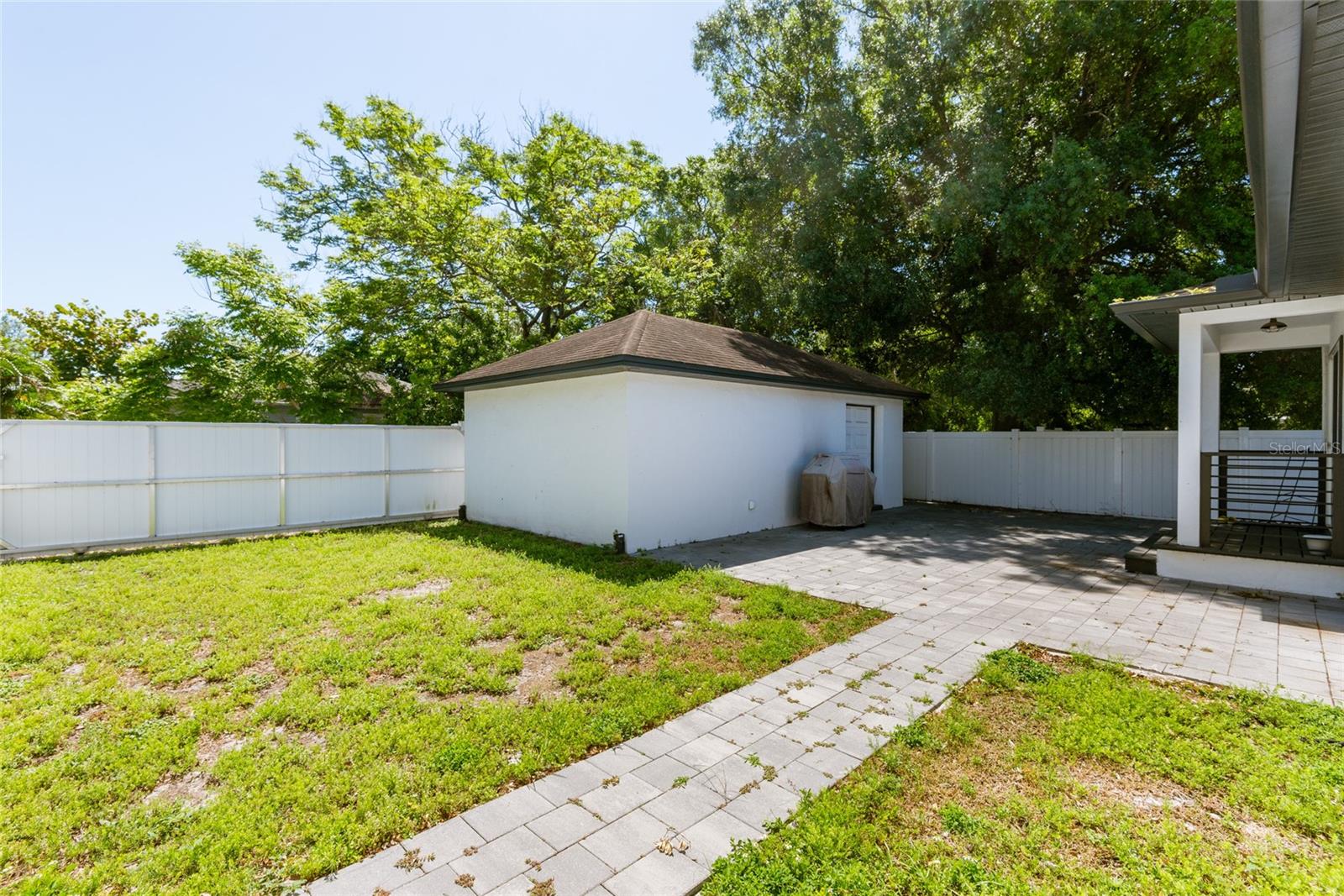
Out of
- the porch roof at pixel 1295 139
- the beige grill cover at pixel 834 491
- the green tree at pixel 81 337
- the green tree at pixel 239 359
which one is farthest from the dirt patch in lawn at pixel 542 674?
the green tree at pixel 81 337

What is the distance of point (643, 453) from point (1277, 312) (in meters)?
7.08

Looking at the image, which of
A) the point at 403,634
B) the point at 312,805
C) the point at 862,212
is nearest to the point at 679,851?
the point at 312,805

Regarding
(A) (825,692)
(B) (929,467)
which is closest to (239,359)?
(A) (825,692)

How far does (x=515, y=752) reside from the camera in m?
2.92

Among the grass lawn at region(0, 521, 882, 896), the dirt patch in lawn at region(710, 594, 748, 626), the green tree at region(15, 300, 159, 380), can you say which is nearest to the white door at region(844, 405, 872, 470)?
the grass lawn at region(0, 521, 882, 896)

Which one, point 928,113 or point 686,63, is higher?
point 686,63

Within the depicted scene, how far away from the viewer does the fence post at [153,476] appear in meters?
8.03

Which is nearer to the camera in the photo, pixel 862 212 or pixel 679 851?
pixel 679 851

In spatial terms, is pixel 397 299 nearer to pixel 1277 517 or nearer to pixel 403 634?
pixel 403 634

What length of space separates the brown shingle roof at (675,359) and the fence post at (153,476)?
408 cm

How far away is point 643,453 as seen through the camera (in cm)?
762

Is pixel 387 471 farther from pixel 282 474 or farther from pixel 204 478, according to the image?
pixel 204 478

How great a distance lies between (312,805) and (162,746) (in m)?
1.14

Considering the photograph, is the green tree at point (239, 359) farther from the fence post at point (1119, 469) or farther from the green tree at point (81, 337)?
the fence post at point (1119, 469)
